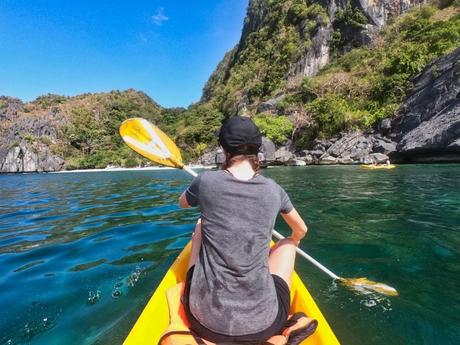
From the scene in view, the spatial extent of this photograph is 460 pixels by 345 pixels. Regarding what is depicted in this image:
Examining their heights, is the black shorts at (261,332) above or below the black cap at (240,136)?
below

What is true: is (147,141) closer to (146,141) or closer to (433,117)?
(146,141)

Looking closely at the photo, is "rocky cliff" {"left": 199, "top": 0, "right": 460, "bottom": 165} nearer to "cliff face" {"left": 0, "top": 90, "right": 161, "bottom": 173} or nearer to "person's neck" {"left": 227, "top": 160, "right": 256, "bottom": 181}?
"person's neck" {"left": 227, "top": 160, "right": 256, "bottom": 181}

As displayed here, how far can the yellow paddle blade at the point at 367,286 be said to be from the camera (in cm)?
284

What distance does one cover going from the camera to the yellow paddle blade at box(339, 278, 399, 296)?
284 centimetres

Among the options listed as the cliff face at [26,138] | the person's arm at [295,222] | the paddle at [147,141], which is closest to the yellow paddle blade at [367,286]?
the paddle at [147,141]

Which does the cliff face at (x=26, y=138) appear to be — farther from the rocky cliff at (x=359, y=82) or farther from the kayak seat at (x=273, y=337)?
the kayak seat at (x=273, y=337)

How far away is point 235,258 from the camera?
1.60 metres

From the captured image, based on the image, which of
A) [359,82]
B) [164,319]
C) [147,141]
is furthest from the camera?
[359,82]

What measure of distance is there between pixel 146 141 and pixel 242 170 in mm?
2244

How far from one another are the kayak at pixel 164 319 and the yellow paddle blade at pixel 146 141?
155 cm

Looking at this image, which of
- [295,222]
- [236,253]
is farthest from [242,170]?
[295,222]

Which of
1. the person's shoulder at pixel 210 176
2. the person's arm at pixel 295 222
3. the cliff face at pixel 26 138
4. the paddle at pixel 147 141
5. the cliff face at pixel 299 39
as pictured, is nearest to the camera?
the person's shoulder at pixel 210 176

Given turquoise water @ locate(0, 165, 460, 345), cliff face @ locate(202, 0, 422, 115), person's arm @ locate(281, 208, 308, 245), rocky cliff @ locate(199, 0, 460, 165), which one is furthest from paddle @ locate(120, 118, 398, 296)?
cliff face @ locate(202, 0, 422, 115)

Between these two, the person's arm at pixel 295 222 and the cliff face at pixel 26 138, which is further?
the cliff face at pixel 26 138
